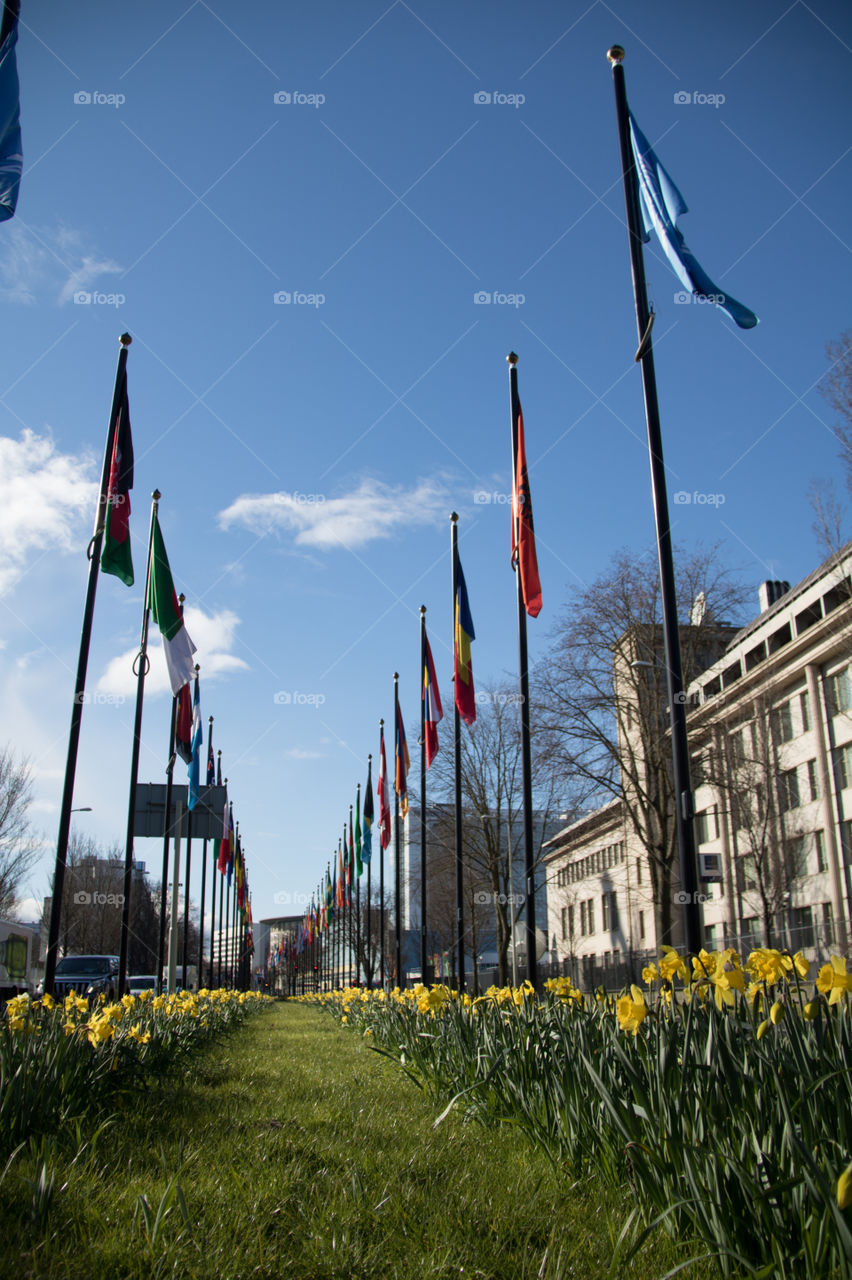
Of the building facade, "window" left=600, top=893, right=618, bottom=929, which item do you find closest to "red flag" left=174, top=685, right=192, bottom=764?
the building facade

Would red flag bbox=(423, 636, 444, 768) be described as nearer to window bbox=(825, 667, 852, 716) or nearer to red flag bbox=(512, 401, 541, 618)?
red flag bbox=(512, 401, 541, 618)

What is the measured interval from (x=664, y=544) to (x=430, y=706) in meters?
12.7

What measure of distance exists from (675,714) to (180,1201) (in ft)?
19.8

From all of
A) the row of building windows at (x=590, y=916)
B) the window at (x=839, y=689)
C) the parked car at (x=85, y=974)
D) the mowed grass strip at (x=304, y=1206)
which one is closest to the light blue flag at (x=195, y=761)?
the parked car at (x=85, y=974)

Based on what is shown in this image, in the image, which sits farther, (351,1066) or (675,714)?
(351,1066)

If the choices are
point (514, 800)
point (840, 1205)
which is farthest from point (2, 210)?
point (514, 800)

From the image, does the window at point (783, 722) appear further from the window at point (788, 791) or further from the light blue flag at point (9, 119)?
the light blue flag at point (9, 119)

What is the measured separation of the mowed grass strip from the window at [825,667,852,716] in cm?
3871

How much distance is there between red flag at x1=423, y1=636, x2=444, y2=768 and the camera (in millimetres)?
21080

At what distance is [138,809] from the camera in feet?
82.9

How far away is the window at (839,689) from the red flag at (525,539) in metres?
29.8

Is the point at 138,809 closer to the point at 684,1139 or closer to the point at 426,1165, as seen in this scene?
the point at 426,1165

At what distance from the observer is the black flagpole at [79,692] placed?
11.0 m

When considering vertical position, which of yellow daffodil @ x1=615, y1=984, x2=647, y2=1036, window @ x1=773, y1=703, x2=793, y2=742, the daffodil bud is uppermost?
window @ x1=773, y1=703, x2=793, y2=742
